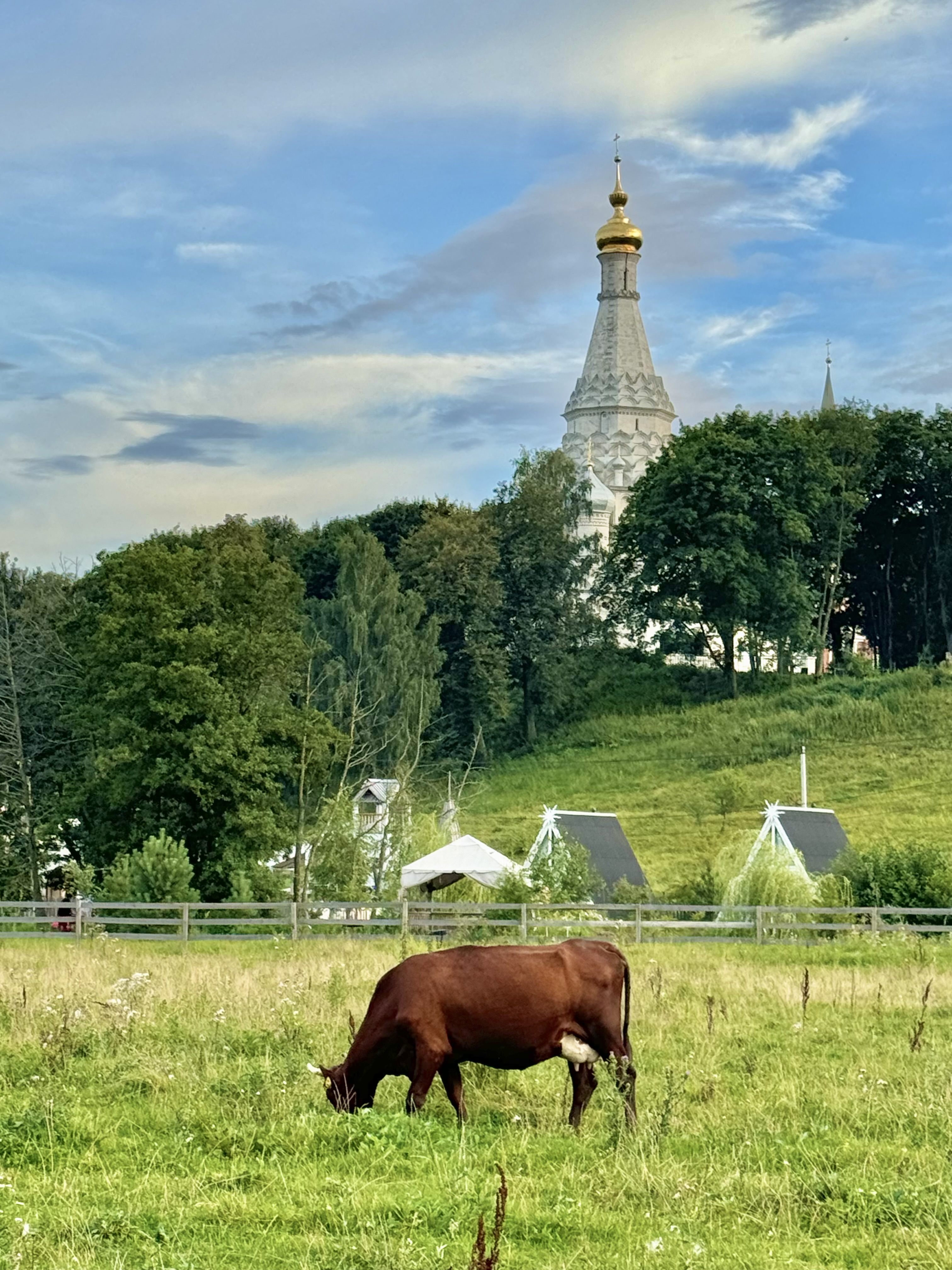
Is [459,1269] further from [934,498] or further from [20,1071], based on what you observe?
[934,498]

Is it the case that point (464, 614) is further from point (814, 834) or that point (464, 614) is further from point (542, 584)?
point (814, 834)

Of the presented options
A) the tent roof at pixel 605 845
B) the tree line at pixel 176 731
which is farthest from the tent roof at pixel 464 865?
the tent roof at pixel 605 845

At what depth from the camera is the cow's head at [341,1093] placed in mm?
9688

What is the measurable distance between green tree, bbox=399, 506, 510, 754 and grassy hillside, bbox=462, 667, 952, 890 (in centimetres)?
360

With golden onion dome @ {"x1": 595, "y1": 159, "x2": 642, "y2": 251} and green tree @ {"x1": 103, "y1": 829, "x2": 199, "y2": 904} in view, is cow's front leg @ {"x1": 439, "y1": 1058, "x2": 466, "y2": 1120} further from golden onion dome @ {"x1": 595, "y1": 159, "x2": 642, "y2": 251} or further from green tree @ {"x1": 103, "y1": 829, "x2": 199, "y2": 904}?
golden onion dome @ {"x1": 595, "y1": 159, "x2": 642, "y2": 251}

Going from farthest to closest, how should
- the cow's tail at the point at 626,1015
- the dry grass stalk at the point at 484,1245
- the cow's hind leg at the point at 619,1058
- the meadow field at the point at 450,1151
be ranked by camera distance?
the cow's tail at the point at 626,1015 → the cow's hind leg at the point at 619,1058 → the meadow field at the point at 450,1151 → the dry grass stalk at the point at 484,1245

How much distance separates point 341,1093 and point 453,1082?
2.39ft

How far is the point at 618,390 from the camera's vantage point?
93062 mm

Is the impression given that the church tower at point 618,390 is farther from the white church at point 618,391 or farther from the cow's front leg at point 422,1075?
the cow's front leg at point 422,1075

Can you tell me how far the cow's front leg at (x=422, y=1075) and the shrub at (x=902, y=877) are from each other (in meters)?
21.2

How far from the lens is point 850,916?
27125mm

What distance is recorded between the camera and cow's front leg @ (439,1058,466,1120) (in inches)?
379

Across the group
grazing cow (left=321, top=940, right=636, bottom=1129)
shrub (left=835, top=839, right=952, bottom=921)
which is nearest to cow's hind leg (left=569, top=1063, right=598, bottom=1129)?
grazing cow (left=321, top=940, right=636, bottom=1129)

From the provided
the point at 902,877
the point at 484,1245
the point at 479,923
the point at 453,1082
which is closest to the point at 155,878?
the point at 479,923
